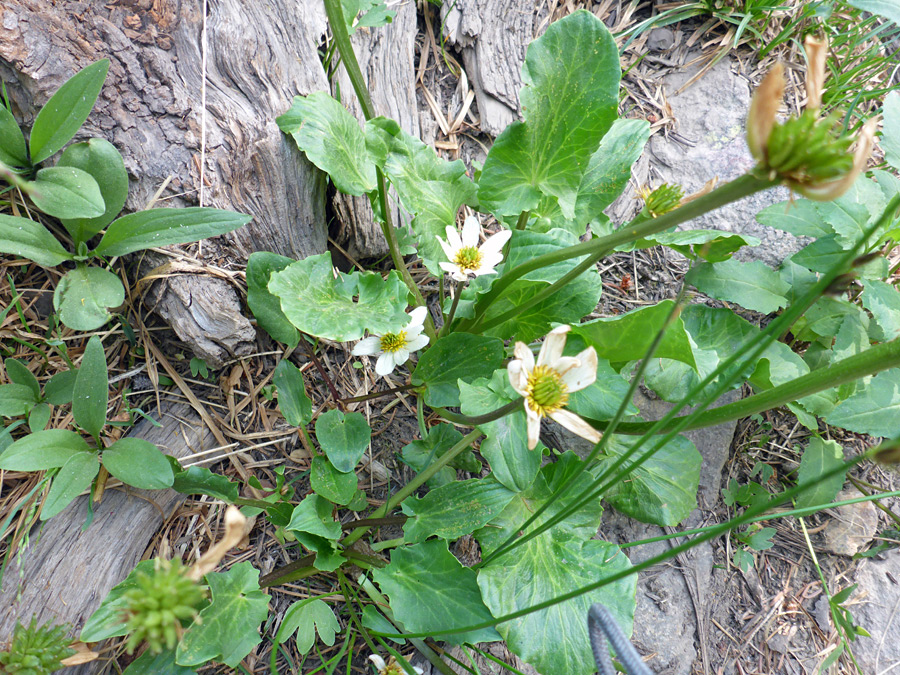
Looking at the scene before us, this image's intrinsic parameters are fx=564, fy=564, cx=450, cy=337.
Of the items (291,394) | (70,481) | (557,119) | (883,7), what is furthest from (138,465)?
(883,7)

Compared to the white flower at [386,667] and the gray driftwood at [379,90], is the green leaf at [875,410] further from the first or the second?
the gray driftwood at [379,90]

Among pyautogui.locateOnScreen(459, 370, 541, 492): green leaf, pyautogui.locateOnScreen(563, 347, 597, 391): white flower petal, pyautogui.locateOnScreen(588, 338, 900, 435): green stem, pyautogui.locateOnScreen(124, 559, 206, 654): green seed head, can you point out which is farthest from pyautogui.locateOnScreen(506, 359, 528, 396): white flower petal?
pyautogui.locateOnScreen(124, 559, 206, 654): green seed head

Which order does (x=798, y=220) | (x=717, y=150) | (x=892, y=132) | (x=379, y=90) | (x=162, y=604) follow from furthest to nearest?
(x=717, y=150), (x=379, y=90), (x=798, y=220), (x=892, y=132), (x=162, y=604)

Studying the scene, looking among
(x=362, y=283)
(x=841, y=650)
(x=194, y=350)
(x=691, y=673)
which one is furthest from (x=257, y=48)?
(x=841, y=650)

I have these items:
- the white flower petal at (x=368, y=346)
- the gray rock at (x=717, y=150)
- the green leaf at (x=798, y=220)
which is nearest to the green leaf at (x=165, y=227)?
the white flower petal at (x=368, y=346)

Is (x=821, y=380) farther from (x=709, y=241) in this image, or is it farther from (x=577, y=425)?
(x=709, y=241)

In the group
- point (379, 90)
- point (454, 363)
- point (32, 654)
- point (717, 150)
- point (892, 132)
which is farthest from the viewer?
point (717, 150)

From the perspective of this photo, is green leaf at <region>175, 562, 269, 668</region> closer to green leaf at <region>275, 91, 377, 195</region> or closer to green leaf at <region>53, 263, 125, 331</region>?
green leaf at <region>53, 263, 125, 331</region>
